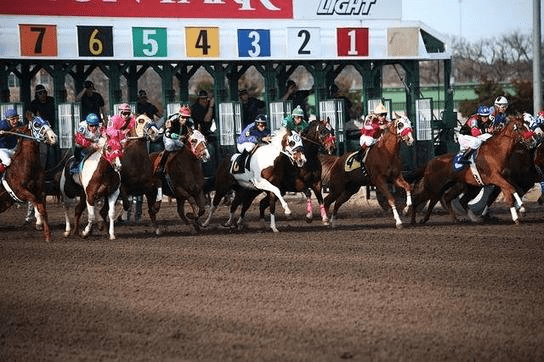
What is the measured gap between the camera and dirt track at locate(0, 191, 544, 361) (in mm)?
8969

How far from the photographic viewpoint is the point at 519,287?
38.5 ft

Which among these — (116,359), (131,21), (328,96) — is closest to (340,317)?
(116,359)

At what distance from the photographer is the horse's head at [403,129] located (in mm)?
19078

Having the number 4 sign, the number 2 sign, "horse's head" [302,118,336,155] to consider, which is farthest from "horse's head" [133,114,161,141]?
the number 4 sign

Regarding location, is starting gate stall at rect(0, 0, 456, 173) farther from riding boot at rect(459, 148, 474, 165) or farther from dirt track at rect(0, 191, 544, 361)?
dirt track at rect(0, 191, 544, 361)

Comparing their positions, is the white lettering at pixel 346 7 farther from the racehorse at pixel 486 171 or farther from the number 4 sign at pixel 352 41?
the racehorse at pixel 486 171

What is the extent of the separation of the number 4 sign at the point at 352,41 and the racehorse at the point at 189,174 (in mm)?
7236

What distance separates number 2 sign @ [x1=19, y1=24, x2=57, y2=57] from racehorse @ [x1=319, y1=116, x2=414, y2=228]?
20.4ft

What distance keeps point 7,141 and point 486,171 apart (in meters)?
7.31

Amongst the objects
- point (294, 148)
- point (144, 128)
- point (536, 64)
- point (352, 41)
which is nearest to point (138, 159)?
point (144, 128)

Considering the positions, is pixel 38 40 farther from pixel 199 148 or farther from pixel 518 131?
pixel 518 131

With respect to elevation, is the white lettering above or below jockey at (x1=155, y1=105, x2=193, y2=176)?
above

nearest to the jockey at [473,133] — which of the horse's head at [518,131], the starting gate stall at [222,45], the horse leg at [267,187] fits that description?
the horse's head at [518,131]

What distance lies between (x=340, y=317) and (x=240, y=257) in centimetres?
485
